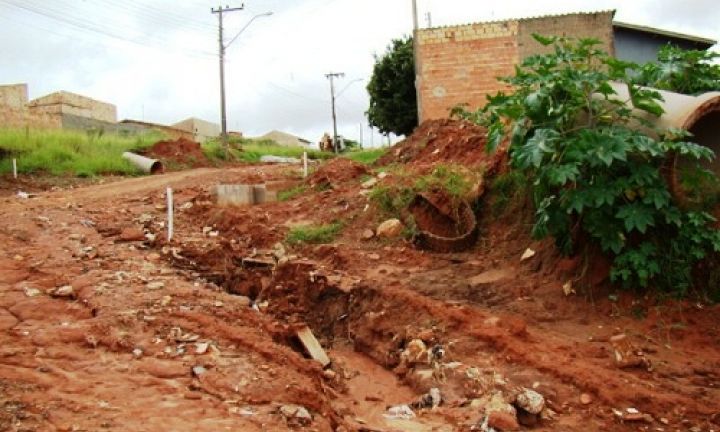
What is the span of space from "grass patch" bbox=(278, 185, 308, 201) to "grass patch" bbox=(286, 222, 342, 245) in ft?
6.77

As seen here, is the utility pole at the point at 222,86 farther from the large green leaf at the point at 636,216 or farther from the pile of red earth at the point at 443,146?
the large green leaf at the point at 636,216

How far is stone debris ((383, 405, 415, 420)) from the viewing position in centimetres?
367

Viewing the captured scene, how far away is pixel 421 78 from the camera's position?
14930 millimetres

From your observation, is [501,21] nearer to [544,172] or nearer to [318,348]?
[544,172]

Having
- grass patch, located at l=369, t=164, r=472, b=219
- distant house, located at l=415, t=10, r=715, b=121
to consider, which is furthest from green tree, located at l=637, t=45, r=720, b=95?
distant house, located at l=415, t=10, r=715, b=121

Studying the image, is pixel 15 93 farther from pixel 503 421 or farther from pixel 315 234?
pixel 503 421

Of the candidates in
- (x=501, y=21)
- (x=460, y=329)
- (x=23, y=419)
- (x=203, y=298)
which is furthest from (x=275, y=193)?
(x=501, y=21)

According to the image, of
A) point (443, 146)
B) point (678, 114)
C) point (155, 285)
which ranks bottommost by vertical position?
point (155, 285)

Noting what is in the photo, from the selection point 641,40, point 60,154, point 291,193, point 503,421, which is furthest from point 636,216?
point 60,154

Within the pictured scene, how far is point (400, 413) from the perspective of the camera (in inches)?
147

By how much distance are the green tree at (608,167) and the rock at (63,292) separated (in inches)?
131

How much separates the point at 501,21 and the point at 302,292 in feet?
37.0

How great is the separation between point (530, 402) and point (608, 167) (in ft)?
6.67

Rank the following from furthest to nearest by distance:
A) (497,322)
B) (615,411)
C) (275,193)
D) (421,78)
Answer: (421,78) < (275,193) < (497,322) < (615,411)
